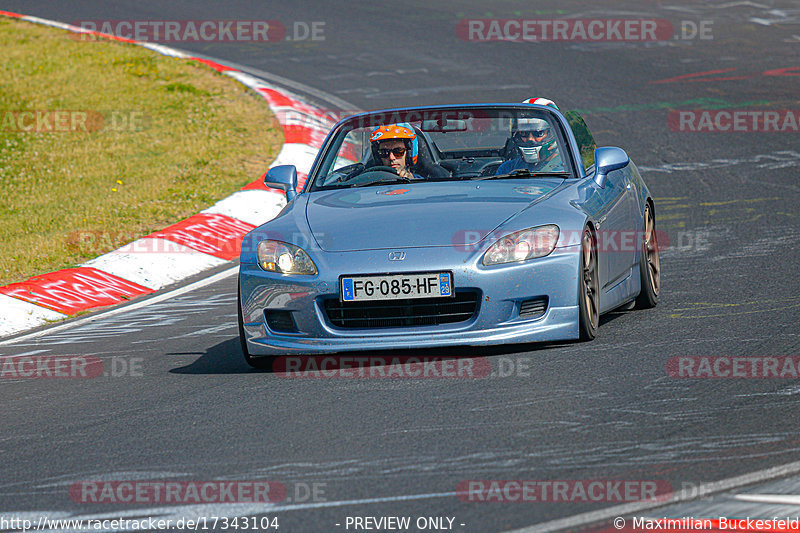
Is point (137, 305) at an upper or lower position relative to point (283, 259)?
lower

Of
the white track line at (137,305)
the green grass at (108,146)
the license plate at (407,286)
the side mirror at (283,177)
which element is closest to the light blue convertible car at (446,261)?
the license plate at (407,286)

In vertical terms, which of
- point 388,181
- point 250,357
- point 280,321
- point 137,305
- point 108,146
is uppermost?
point 388,181

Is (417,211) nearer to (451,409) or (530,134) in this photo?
(530,134)

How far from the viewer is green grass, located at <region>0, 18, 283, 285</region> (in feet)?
37.3

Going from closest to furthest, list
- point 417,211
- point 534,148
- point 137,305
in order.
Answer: point 417,211 < point 534,148 < point 137,305

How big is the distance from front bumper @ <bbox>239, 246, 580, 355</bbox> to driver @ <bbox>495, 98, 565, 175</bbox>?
1.33 metres

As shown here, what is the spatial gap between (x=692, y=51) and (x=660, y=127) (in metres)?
5.42

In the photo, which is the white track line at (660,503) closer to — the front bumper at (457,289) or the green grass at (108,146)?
the front bumper at (457,289)

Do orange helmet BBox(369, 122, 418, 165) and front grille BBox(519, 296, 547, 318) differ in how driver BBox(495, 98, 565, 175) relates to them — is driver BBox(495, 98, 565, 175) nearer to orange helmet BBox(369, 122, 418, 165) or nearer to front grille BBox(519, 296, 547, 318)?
Answer: orange helmet BBox(369, 122, 418, 165)

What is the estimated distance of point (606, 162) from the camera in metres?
7.34

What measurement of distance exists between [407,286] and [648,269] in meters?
2.18

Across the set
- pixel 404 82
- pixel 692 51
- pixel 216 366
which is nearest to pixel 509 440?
pixel 216 366

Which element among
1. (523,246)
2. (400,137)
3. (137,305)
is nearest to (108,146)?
(137,305)

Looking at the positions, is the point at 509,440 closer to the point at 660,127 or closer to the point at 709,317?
the point at 709,317
